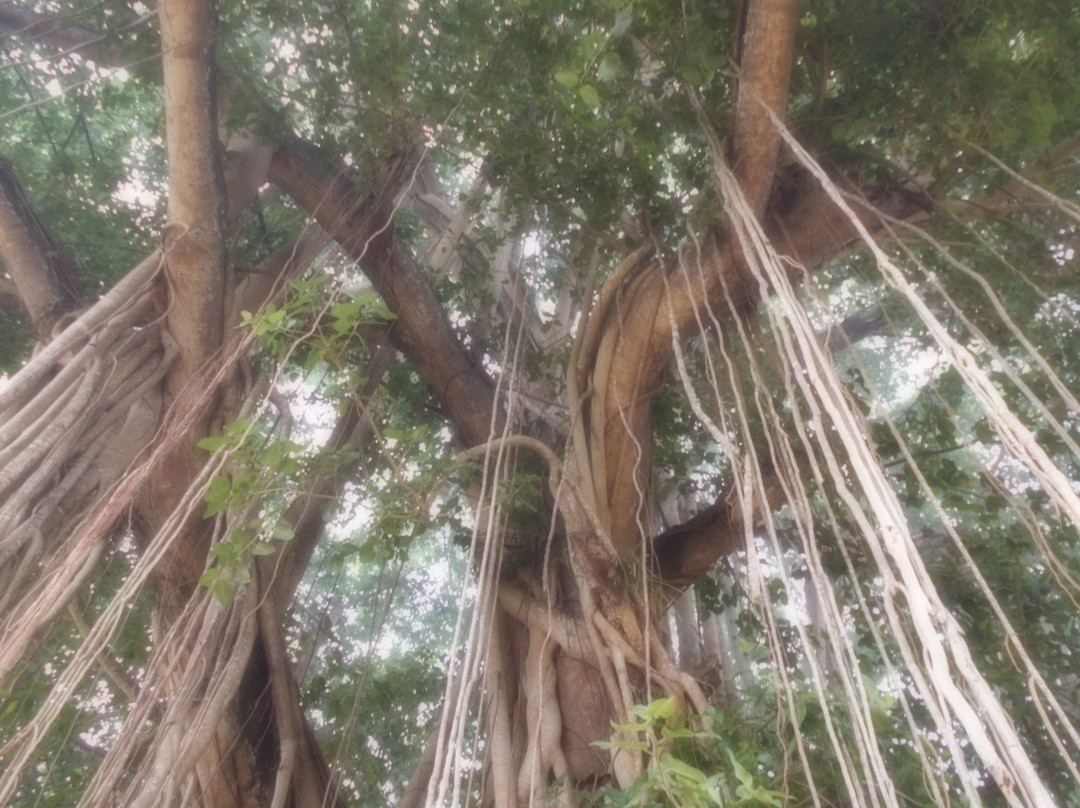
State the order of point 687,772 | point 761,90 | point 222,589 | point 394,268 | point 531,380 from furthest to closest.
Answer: point 531,380, point 394,268, point 761,90, point 222,589, point 687,772

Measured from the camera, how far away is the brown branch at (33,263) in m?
1.96

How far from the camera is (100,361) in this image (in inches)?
65.6

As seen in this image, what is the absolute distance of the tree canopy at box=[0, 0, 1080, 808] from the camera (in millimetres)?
1393

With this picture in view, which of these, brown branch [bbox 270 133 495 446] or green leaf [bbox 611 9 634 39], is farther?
brown branch [bbox 270 133 495 446]

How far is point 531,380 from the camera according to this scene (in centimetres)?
284

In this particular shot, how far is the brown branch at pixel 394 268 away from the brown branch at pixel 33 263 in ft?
2.41

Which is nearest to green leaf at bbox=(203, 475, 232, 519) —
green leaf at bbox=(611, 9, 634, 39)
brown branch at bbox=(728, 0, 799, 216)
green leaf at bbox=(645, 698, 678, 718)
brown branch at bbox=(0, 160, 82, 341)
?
brown branch at bbox=(0, 160, 82, 341)

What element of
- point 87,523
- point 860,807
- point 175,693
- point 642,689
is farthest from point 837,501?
point 87,523

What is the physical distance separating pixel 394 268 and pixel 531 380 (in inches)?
28.3

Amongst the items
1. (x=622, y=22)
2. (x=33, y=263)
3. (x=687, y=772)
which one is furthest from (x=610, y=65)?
(x=33, y=263)

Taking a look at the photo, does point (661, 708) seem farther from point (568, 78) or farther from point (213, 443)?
point (568, 78)

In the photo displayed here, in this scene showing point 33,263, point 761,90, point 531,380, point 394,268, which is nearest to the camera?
point 761,90

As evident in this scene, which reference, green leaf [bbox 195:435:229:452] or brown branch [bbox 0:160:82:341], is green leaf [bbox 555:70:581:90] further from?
brown branch [bbox 0:160:82:341]

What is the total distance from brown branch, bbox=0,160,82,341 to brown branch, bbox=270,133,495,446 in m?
0.73
